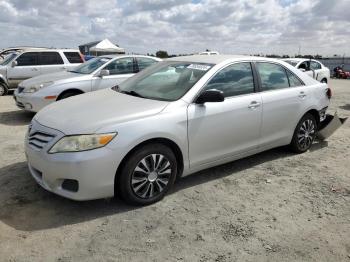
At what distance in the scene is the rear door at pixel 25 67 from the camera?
1277 cm

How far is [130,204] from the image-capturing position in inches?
158

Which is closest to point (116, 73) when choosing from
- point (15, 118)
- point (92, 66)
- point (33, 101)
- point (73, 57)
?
point (92, 66)

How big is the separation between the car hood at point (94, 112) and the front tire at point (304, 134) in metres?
2.61

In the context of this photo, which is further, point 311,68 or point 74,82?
point 311,68

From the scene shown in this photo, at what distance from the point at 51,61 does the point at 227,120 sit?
9.97 metres

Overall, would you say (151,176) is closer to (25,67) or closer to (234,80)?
(234,80)

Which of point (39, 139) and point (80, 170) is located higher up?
point (39, 139)

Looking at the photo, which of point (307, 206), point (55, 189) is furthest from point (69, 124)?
point (307, 206)

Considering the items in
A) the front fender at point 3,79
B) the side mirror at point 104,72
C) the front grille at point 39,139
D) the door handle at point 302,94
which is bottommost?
the front grille at point 39,139

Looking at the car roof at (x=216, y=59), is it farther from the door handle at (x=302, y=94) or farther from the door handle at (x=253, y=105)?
the door handle at (x=302, y=94)

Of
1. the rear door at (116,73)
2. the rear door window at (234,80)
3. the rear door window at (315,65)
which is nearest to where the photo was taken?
the rear door window at (234,80)

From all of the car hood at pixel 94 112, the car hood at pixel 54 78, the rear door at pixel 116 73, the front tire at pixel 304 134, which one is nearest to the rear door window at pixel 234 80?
the car hood at pixel 94 112

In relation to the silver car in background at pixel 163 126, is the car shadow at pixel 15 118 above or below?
below

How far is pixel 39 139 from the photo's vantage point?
12.9 ft
